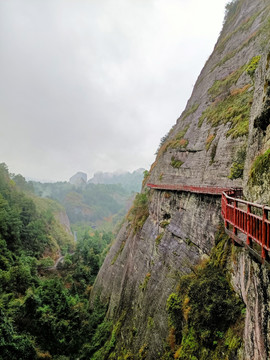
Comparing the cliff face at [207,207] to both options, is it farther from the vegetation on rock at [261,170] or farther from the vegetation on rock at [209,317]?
the vegetation on rock at [209,317]

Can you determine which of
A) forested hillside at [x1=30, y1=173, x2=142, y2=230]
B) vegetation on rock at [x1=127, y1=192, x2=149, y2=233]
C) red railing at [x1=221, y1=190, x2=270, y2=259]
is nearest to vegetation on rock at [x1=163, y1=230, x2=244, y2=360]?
red railing at [x1=221, y1=190, x2=270, y2=259]

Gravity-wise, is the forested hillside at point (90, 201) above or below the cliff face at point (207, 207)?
below

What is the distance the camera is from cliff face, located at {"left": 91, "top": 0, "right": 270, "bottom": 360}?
4805 mm

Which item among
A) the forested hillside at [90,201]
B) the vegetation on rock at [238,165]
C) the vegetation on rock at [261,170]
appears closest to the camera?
the vegetation on rock at [261,170]

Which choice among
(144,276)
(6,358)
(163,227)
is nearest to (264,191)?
(163,227)

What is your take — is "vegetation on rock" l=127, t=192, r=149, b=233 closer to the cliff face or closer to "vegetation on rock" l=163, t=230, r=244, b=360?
the cliff face

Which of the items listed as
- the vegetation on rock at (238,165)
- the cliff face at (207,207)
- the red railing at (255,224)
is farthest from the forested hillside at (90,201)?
the red railing at (255,224)

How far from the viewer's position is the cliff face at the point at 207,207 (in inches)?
189

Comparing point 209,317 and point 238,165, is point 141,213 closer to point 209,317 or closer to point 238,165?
point 238,165

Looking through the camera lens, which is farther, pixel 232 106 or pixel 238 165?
pixel 232 106

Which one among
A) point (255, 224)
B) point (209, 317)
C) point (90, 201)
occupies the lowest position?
point (90, 201)

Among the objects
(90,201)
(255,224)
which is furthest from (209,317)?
(90,201)

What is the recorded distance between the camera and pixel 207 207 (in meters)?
9.31

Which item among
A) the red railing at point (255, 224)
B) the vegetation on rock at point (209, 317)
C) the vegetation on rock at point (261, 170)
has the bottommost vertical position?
the vegetation on rock at point (209, 317)
